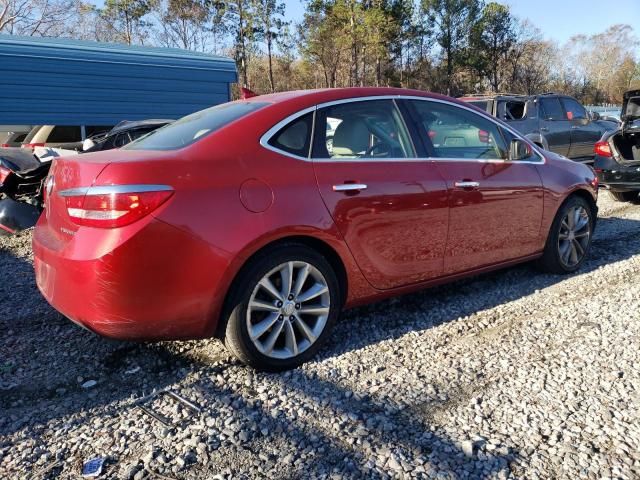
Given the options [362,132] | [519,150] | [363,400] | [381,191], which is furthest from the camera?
[519,150]

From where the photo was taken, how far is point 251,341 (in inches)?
114

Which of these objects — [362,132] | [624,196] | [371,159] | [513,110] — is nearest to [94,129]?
[513,110]

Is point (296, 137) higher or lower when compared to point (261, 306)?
higher

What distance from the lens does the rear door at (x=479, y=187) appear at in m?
3.75

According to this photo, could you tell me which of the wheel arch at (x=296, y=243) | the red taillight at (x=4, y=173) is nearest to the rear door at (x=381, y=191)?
the wheel arch at (x=296, y=243)

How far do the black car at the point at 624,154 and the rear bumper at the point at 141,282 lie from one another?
Result: 712 cm

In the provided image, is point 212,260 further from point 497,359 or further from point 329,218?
point 497,359

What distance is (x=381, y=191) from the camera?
331 cm

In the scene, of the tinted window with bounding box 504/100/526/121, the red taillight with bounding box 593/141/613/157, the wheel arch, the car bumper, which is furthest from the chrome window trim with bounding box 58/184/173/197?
the tinted window with bounding box 504/100/526/121

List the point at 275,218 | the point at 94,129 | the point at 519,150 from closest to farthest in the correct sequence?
the point at 275,218
the point at 519,150
the point at 94,129

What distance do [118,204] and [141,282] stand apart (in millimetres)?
390

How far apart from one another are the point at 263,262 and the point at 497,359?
4.98ft

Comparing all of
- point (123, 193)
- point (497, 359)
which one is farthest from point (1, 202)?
point (497, 359)

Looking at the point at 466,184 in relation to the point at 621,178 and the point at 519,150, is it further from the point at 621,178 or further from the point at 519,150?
the point at 621,178
